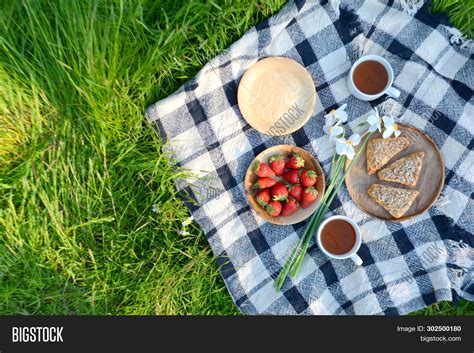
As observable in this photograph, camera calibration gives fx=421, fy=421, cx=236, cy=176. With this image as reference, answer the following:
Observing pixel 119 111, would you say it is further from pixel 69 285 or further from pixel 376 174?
pixel 376 174

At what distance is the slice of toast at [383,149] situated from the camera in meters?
1.69

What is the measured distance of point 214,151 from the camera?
173 centimetres

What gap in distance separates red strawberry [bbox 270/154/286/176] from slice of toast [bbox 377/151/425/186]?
0.43m

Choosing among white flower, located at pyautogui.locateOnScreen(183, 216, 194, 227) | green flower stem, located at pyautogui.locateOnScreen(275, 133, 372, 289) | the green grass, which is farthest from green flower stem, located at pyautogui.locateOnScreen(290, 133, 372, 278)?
white flower, located at pyautogui.locateOnScreen(183, 216, 194, 227)

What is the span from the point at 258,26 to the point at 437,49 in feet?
2.42

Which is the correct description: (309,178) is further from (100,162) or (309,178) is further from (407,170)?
(100,162)

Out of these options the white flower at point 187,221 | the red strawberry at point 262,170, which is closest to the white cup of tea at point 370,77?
the red strawberry at point 262,170

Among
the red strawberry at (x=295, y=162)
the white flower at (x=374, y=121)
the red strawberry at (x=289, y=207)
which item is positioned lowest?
the red strawberry at (x=289, y=207)

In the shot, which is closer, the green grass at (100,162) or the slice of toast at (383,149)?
the green grass at (100,162)

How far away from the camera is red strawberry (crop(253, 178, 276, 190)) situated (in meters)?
1.67

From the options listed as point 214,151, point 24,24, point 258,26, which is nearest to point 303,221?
point 214,151

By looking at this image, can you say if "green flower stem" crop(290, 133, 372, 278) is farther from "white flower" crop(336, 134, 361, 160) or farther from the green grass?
the green grass

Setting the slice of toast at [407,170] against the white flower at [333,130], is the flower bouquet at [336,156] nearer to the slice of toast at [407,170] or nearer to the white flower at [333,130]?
the white flower at [333,130]

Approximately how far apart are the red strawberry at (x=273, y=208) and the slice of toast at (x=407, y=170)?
46 cm
